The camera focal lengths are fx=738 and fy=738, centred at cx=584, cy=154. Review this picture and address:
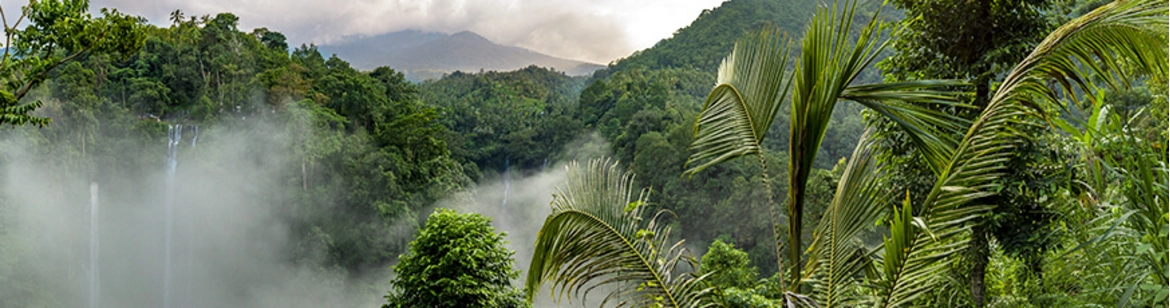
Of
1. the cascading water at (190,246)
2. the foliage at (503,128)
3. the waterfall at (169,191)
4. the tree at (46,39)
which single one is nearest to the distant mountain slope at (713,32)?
the foliage at (503,128)

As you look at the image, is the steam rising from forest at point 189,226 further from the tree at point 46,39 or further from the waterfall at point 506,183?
the tree at point 46,39

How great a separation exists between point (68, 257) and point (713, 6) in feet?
107

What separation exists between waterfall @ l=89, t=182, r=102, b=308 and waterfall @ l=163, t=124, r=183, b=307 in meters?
1.84

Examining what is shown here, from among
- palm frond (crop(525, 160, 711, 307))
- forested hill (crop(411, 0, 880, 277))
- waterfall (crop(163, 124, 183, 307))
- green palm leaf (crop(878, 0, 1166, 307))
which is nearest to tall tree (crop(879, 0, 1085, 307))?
green palm leaf (crop(878, 0, 1166, 307))

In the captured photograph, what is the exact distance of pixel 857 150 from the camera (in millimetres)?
2123

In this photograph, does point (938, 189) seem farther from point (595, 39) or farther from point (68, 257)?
point (595, 39)

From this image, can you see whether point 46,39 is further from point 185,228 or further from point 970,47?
point 185,228

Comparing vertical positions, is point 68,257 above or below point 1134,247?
below

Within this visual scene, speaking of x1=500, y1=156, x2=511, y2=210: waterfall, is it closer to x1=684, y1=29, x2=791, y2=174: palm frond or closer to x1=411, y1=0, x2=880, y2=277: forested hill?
x1=411, y1=0, x2=880, y2=277: forested hill

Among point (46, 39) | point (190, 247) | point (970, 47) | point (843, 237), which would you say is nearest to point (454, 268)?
point (46, 39)

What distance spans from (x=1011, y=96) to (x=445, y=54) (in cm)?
4491

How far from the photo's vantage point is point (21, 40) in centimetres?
475

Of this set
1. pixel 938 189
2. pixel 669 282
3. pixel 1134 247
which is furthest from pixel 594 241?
pixel 1134 247

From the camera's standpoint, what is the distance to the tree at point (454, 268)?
6359 millimetres
